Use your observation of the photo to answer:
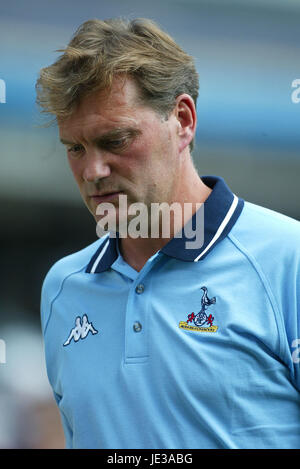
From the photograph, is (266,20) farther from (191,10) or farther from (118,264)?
(118,264)

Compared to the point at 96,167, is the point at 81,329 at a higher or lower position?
lower

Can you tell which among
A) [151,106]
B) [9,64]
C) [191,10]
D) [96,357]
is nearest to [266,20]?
[191,10]

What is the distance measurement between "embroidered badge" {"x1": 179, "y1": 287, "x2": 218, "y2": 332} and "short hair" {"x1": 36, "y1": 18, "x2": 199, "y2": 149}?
458mm

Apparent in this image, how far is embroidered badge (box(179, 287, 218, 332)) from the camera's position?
133 centimetres

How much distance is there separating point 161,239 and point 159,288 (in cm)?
14

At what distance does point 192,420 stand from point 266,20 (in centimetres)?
339

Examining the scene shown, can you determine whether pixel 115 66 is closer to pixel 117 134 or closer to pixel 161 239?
pixel 117 134

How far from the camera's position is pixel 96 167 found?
141cm

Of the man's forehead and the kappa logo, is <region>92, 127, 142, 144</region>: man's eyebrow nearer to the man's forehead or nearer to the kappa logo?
the man's forehead

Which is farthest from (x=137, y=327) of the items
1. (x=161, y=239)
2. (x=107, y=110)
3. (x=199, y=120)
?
(x=199, y=120)

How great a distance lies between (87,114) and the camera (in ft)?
4.62

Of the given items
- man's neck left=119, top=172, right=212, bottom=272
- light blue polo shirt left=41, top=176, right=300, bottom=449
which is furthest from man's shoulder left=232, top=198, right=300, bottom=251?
man's neck left=119, top=172, right=212, bottom=272

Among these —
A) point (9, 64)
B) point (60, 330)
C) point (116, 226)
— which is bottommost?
point (60, 330)

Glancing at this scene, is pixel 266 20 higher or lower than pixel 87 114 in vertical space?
higher
